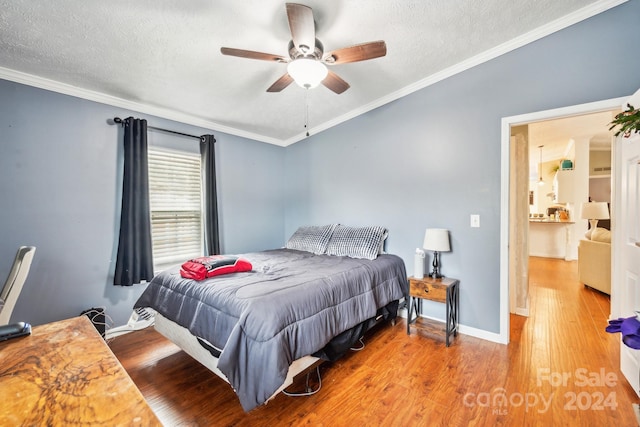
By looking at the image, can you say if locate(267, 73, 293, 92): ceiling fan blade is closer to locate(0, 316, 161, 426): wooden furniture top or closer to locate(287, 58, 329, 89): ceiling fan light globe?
locate(287, 58, 329, 89): ceiling fan light globe

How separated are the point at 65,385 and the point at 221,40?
7.77 feet

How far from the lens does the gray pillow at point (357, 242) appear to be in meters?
3.04

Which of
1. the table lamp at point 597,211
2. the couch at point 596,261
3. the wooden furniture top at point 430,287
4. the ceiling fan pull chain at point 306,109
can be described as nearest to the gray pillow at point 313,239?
the wooden furniture top at point 430,287

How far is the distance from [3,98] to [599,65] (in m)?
4.98

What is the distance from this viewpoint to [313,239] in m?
3.60

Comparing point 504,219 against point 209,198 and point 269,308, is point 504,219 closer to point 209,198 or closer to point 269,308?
point 269,308

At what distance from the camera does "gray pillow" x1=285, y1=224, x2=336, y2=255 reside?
3455 mm

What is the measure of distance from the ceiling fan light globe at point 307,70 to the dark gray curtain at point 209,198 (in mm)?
1960

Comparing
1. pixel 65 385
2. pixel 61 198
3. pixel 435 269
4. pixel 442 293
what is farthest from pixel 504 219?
pixel 61 198

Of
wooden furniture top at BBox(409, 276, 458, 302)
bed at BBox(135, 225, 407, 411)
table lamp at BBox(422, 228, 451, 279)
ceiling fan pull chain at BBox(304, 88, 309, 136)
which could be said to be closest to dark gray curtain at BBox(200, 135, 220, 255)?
bed at BBox(135, 225, 407, 411)

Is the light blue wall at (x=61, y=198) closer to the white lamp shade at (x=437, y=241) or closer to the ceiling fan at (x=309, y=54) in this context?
the ceiling fan at (x=309, y=54)

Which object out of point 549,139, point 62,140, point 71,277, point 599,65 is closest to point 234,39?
point 62,140

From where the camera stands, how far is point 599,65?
2.06 metres

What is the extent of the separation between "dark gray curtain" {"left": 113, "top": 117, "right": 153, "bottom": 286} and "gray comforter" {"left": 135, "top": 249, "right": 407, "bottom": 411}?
0.52 m
